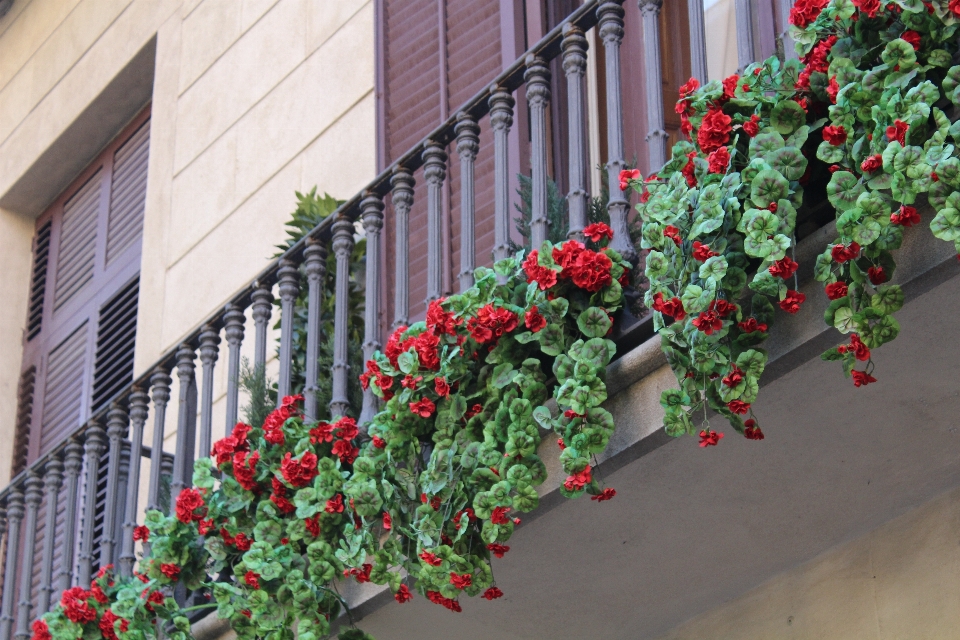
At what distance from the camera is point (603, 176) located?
17.1 ft

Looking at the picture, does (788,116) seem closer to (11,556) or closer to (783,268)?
(783,268)

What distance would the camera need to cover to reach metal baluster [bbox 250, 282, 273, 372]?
524cm

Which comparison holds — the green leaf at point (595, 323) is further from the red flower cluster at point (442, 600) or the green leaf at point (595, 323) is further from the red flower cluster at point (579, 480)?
the red flower cluster at point (442, 600)

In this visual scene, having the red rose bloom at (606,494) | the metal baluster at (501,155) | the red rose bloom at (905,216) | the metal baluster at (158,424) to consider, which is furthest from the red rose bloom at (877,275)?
the metal baluster at (158,424)

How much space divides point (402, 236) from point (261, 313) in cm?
71

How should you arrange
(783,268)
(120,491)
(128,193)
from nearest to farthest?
(783,268)
(120,491)
(128,193)

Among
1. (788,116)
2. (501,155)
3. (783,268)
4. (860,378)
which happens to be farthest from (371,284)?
(860,378)

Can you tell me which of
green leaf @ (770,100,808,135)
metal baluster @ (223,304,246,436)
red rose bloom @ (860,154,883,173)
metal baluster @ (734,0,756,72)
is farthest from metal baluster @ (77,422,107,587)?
red rose bloom @ (860,154,883,173)

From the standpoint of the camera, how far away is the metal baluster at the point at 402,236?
4.72 metres

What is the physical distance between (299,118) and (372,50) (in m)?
0.57

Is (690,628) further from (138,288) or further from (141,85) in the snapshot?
(141,85)

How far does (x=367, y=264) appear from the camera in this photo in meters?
4.88

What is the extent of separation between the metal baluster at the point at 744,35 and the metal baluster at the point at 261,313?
6.72 ft

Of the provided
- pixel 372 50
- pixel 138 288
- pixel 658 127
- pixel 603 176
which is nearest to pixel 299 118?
pixel 372 50
